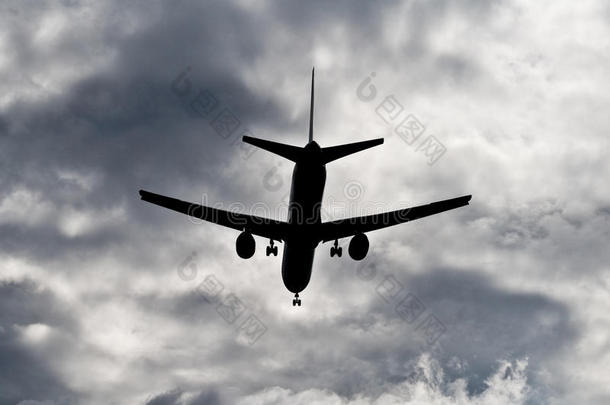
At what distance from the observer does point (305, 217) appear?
124 feet

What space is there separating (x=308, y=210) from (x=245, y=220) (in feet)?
14.8

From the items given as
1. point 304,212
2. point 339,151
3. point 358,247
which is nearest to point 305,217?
point 304,212

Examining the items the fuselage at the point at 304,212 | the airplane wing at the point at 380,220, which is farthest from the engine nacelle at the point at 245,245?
the airplane wing at the point at 380,220

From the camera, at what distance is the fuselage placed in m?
36.9

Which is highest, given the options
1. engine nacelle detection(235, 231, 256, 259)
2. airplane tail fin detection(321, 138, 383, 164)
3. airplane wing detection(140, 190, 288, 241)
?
airplane tail fin detection(321, 138, 383, 164)

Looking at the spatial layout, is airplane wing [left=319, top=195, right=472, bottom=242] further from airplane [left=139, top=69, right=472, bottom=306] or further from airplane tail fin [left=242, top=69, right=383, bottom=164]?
airplane tail fin [left=242, top=69, right=383, bottom=164]

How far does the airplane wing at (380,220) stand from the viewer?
3675cm

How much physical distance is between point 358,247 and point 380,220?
8.21 ft

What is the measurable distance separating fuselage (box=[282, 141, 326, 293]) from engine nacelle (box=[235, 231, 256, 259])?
299 centimetres

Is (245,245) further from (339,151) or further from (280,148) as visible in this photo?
(339,151)

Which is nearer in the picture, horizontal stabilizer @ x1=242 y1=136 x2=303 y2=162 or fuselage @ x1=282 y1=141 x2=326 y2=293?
horizontal stabilizer @ x1=242 y1=136 x2=303 y2=162

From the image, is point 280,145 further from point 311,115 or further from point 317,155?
point 311,115

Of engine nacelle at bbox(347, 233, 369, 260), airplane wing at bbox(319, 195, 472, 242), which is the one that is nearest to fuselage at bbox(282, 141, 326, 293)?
airplane wing at bbox(319, 195, 472, 242)

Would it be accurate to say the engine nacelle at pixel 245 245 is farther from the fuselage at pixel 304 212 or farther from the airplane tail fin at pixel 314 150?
the airplane tail fin at pixel 314 150
